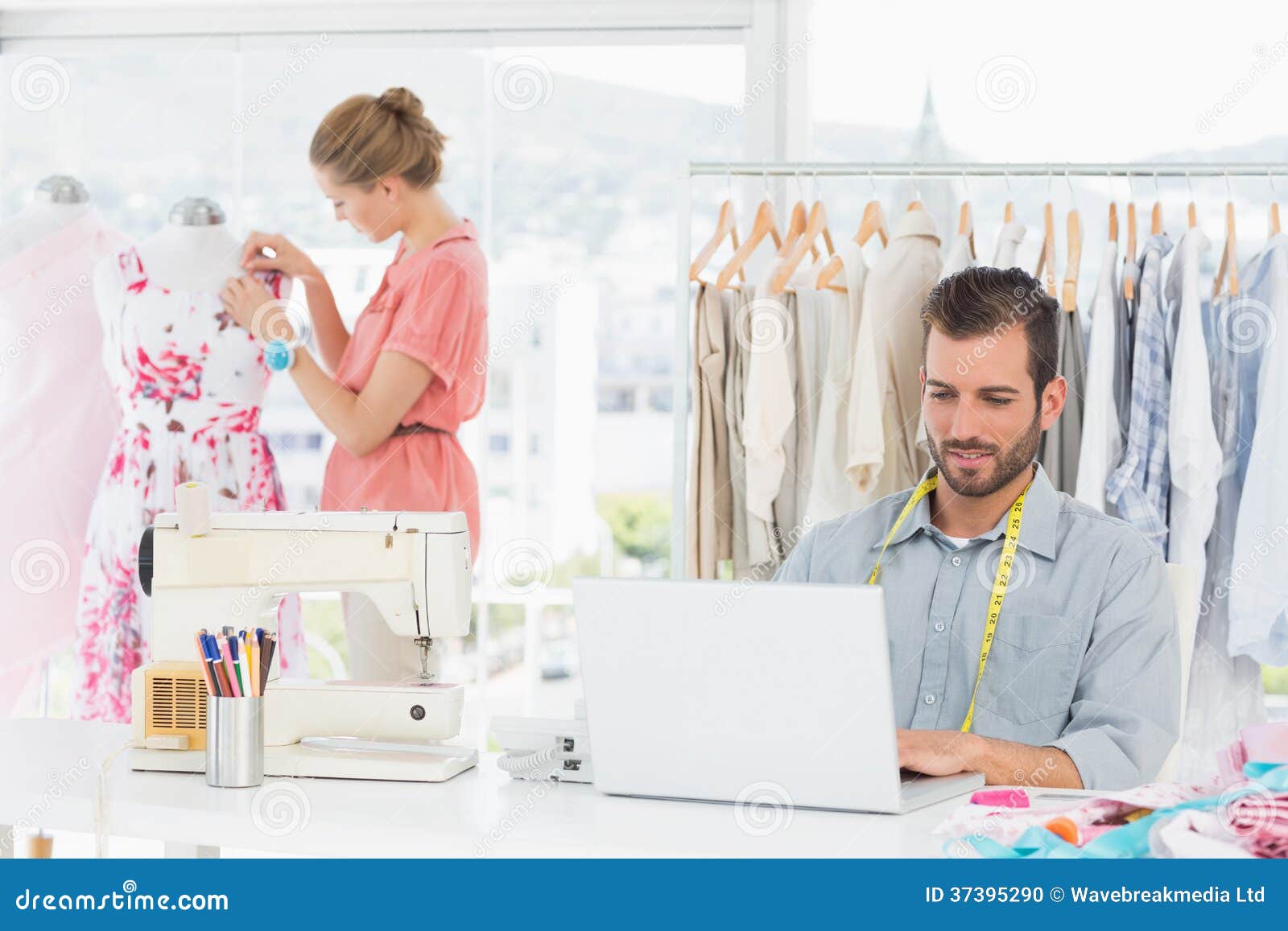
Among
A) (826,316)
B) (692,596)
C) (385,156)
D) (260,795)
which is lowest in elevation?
(260,795)

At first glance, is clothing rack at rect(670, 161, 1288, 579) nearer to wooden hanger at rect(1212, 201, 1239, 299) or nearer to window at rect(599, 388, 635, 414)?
wooden hanger at rect(1212, 201, 1239, 299)

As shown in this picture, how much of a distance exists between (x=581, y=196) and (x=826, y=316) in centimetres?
106

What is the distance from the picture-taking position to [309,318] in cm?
304

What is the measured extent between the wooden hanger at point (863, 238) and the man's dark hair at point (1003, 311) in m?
0.70

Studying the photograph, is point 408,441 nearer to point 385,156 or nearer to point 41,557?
point 385,156

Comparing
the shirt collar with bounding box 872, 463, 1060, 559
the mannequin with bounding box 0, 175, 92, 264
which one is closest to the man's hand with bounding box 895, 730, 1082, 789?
the shirt collar with bounding box 872, 463, 1060, 559

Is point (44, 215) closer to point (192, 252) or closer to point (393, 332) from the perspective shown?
point (192, 252)

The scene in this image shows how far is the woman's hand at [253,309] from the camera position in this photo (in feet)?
9.12

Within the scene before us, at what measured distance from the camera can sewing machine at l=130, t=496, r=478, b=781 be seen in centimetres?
163

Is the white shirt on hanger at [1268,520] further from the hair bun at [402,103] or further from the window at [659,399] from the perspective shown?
the hair bun at [402,103]

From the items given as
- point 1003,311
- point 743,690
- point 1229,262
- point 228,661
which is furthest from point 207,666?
point 1229,262

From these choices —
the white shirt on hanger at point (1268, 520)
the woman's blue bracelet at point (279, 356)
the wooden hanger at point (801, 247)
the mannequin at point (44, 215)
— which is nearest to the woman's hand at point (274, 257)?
the woman's blue bracelet at point (279, 356)

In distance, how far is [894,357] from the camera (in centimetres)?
271
